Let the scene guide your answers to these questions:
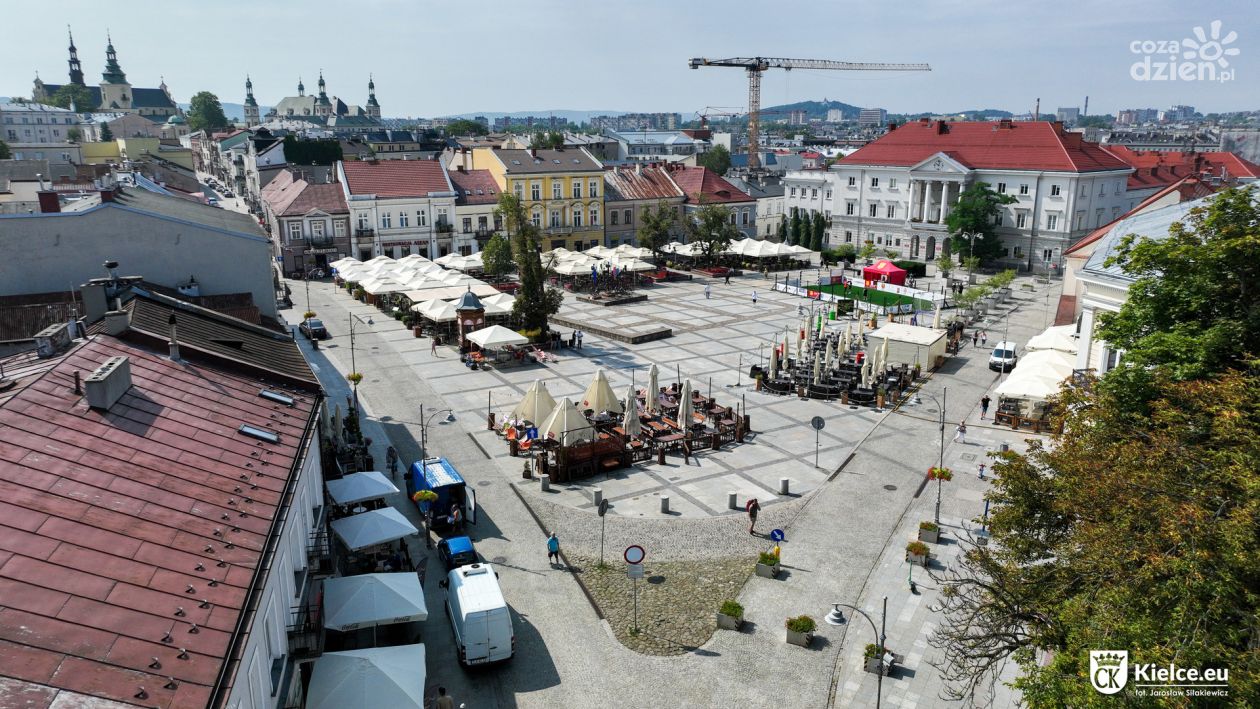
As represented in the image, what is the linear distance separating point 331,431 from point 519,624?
596 inches

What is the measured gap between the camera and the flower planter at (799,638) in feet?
63.9

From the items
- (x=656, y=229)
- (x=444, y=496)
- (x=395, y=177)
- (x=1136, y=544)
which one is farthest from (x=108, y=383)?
(x=395, y=177)

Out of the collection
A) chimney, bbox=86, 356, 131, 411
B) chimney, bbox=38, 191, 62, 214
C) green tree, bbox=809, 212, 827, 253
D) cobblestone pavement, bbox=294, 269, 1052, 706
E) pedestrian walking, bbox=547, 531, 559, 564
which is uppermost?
chimney, bbox=38, 191, 62, 214

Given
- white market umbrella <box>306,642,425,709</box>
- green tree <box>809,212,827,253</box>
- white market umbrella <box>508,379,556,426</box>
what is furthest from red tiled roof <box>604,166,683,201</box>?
white market umbrella <box>306,642,425,709</box>

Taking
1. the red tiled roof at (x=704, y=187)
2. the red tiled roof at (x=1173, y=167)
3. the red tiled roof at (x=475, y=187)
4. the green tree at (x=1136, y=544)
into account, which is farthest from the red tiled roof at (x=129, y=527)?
the red tiled roof at (x=1173, y=167)

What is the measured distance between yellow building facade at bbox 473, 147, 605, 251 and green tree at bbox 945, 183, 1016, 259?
113ft

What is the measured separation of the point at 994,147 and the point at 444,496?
71.5 meters

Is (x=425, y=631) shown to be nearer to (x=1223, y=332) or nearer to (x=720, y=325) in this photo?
(x=1223, y=332)

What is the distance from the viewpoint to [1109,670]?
36.6ft

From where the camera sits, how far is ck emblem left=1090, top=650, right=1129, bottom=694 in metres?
10.9

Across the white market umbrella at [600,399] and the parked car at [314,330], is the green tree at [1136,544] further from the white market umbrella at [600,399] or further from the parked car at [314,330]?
the parked car at [314,330]

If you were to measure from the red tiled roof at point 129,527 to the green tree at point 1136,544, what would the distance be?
42.2ft

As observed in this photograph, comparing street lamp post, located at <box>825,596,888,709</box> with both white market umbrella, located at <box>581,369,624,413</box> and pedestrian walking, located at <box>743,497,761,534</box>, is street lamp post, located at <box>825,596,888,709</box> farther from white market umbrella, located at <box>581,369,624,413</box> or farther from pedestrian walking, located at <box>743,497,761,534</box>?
white market umbrella, located at <box>581,369,624,413</box>

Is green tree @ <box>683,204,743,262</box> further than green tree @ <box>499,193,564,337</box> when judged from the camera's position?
Yes
